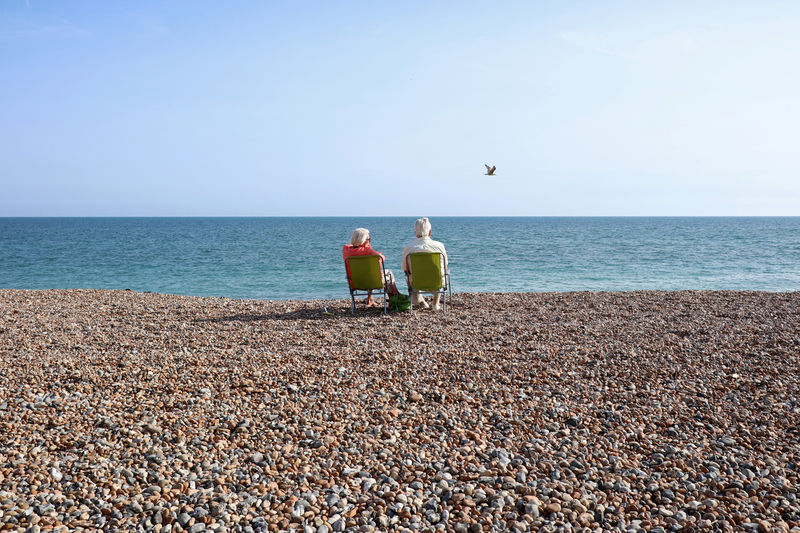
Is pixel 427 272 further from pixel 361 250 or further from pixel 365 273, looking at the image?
pixel 361 250

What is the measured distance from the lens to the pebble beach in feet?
9.91

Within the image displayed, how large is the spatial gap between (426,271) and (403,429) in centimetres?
478

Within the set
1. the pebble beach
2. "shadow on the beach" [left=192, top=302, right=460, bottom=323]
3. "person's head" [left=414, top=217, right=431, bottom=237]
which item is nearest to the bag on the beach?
"shadow on the beach" [left=192, top=302, right=460, bottom=323]

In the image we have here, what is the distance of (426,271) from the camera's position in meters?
8.76

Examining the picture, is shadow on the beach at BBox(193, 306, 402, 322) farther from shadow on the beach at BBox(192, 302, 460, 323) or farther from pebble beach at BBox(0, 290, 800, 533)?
pebble beach at BBox(0, 290, 800, 533)

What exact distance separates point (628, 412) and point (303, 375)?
275cm

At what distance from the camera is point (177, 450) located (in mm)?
3682

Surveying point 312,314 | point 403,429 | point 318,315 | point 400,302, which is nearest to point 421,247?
point 400,302

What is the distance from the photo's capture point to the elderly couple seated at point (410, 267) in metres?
8.73

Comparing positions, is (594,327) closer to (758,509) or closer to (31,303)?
(758,509)

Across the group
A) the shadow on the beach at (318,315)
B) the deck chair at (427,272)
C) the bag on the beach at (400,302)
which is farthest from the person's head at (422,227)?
the shadow on the beach at (318,315)

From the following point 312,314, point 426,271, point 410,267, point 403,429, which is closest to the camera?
point 403,429

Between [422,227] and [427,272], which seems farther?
[422,227]

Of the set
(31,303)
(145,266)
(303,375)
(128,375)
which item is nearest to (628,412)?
(303,375)
